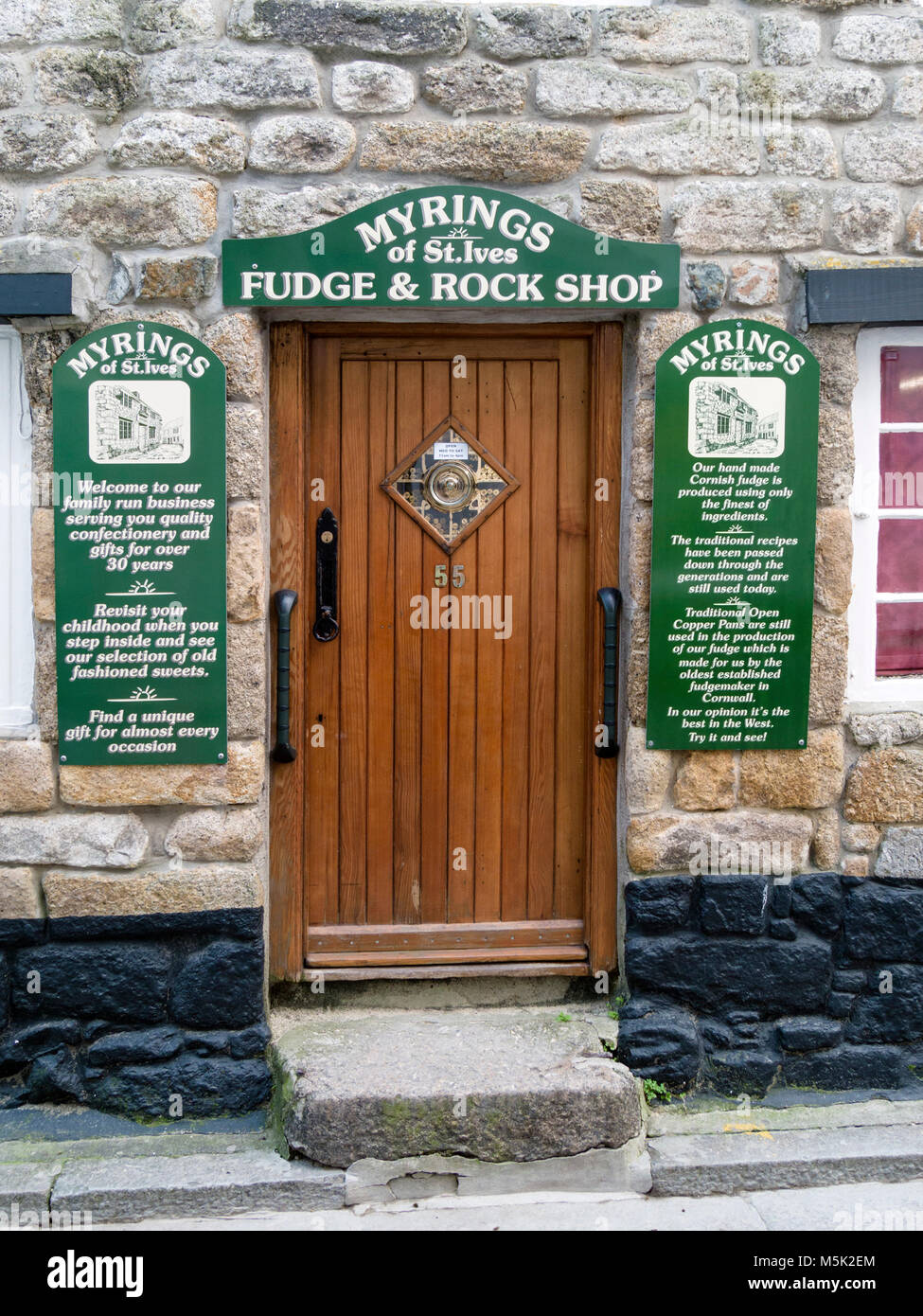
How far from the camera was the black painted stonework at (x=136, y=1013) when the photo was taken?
3625mm

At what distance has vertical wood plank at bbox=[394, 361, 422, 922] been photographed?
3.89m

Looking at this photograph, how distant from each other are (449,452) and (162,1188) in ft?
8.08

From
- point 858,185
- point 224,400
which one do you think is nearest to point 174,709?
point 224,400

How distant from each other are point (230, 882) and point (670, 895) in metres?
1.44

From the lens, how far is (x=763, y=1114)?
3719 mm

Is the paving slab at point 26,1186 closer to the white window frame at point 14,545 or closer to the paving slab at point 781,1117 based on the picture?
the white window frame at point 14,545

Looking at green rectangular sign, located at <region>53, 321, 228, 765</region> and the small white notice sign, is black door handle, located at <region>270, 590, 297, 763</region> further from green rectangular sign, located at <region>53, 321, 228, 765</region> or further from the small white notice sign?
the small white notice sign

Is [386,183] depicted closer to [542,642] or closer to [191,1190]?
[542,642]

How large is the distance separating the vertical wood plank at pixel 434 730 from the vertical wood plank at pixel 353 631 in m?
0.20

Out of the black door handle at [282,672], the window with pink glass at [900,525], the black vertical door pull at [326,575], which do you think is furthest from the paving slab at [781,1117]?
the black vertical door pull at [326,575]

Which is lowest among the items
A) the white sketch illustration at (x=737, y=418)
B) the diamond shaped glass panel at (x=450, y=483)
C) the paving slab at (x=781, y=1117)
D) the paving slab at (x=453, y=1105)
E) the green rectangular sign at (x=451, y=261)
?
the paving slab at (x=781, y=1117)

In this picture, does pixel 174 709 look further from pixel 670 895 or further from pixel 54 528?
pixel 670 895

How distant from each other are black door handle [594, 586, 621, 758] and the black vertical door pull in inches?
35.6

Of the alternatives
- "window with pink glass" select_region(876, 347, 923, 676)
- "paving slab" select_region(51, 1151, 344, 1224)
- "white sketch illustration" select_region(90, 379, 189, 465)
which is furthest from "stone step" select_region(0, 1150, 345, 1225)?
"window with pink glass" select_region(876, 347, 923, 676)
